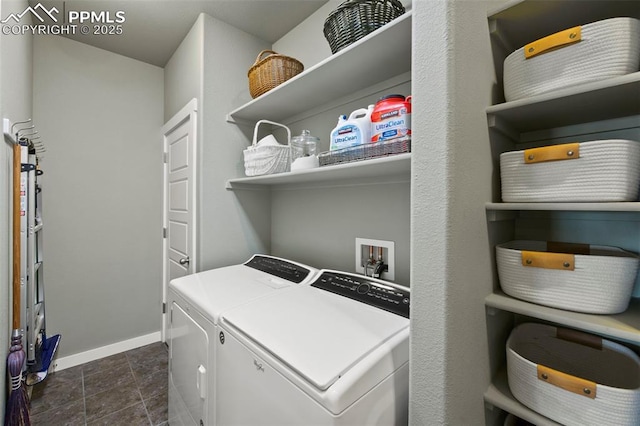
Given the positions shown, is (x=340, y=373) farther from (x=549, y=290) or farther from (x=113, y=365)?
(x=113, y=365)

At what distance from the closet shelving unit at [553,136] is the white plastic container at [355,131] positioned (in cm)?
53

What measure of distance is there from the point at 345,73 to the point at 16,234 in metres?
2.01

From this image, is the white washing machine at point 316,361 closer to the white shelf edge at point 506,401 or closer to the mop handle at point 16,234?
the white shelf edge at point 506,401

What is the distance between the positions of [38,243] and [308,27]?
2.67m

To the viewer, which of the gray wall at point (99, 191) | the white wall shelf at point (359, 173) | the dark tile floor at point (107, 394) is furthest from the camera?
the gray wall at point (99, 191)

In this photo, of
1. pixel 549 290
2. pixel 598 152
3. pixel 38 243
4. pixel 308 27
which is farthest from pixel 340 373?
pixel 38 243

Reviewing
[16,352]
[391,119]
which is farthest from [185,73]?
[16,352]

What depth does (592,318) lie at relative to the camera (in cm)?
73

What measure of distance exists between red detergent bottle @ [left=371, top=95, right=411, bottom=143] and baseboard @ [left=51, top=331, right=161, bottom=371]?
10.1ft

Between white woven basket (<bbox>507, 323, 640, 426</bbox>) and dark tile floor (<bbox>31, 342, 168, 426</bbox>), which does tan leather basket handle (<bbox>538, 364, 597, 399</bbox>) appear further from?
dark tile floor (<bbox>31, 342, 168, 426</bbox>)

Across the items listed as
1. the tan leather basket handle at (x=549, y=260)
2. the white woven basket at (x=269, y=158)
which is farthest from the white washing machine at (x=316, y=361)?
the white woven basket at (x=269, y=158)

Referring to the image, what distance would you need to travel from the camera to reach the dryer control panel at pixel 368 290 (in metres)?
1.17

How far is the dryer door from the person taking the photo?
4.10ft

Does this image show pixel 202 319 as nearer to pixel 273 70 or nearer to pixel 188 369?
pixel 188 369
